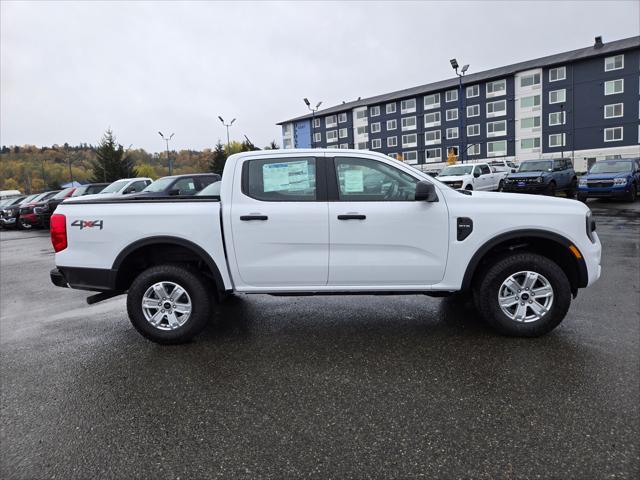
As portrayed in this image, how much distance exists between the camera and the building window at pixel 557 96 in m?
59.7

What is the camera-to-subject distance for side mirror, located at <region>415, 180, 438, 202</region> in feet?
13.9

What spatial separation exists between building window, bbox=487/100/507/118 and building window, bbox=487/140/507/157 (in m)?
3.90

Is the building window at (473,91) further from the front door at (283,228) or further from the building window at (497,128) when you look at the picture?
the front door at (283,228)

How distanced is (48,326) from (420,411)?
4.55 m

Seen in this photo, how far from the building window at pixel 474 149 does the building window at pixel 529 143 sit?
603cm

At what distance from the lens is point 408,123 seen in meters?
75.1

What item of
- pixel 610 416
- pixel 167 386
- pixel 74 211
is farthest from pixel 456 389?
pixel 74 211

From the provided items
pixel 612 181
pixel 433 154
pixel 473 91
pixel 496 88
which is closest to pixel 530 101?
pixel 496 88

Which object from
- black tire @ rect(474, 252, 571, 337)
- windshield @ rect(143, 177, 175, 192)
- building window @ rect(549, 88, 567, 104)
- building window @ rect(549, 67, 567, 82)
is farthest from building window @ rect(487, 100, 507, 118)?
black tire @ rect(474, 252, 571, 337)

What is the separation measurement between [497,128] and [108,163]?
167ft

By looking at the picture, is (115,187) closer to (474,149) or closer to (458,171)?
(458,171)

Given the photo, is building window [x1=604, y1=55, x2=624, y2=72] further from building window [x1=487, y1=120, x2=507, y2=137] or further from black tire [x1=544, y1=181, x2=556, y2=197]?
black tire [x1=544, y1=181, x2=556, y2=197]

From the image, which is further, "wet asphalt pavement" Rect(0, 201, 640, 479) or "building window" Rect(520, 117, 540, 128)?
"building window" Rect(520, 117, 540, 128)

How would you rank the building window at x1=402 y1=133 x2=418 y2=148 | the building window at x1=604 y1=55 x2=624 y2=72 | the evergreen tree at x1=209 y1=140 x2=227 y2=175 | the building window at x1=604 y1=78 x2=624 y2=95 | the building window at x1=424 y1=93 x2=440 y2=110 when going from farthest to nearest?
the building window at x1=402 y1=133 x2=418 y2=148
the building window at x1=424 y1=93 x2=440 y2=110
the evergreen tree at x1=209 y1=140 x2=227 y2=175
the building window at x1=604 y1=78 x2=624 y2=95
the building window at x1=604 y1=55 x2=624 y2=72
